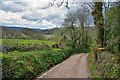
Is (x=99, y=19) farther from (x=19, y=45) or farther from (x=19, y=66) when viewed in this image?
(x=19, y=66)

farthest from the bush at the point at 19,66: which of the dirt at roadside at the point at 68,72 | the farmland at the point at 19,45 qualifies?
the farmland at the point at 19,45

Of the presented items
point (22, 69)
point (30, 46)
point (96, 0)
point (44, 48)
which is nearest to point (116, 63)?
point (22, 69)

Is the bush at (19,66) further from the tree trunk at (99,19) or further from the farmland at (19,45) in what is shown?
the tree trunk at (99,19)

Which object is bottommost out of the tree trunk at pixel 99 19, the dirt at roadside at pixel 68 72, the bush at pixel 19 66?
the dirt at roadside at pixel 68 72

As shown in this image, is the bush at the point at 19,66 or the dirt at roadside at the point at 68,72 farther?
the dirt at roadside at the point at 68,72

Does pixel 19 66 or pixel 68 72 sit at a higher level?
pixel 19 66

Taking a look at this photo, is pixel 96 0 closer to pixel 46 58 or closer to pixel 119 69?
pixel 46 58

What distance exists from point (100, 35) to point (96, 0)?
1.84m

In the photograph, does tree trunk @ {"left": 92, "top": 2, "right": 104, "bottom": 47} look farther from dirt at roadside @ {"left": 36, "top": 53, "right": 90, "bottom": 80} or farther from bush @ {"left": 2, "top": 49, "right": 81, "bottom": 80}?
bush @ {"left": 2, "top": 49, "right": 81, "bottom": 80}

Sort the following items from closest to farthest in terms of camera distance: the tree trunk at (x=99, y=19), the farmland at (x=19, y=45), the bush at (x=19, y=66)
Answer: the bush at (x=19, y=66) < the farmland at (x=19, y=45) < the tree trunk at (x=99, y=19)

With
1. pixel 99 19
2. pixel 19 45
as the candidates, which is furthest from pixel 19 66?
pixel 99 19

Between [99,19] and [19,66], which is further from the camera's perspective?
[99,19]

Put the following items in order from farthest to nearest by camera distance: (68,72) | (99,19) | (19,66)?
(99,19) < (68,72) < (19,66)

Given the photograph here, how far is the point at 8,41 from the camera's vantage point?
11.8 metres
